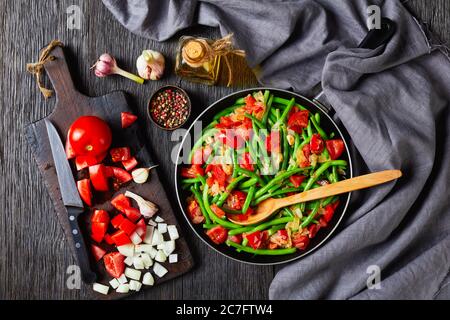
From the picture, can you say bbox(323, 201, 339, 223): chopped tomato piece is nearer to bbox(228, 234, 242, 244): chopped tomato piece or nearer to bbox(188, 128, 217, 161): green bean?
bbox(228, 234, 242, 244): chopped tomato piece

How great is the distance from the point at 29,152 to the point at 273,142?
139 cm

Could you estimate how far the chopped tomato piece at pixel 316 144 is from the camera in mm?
2596

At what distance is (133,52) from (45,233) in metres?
1.15

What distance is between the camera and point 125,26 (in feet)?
9.09

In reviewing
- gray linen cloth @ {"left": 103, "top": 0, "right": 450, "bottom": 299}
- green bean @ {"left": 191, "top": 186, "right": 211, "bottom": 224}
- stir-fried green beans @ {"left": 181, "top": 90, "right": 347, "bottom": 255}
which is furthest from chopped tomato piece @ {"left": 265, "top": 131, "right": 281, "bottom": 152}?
green bean @ {"left": 191, "top": 186, "right": 211, "bottom": 224}

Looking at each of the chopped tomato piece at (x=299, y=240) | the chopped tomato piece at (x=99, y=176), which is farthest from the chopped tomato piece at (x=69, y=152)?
the chopped tomato piece at (x=299, y=240)

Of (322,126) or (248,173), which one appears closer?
(248,173)

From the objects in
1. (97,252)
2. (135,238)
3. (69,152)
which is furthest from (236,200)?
(69,152)

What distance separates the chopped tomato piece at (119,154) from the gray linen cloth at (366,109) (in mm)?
668

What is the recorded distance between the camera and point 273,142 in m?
2.61

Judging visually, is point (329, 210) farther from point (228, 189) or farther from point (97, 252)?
point (97, 252)

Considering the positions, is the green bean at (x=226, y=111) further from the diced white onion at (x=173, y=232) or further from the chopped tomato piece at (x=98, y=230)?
the chopped tomato piece at (x=98, y=230)

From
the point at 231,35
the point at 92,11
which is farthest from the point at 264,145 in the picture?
the point at 92,11

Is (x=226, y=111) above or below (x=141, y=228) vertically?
above
